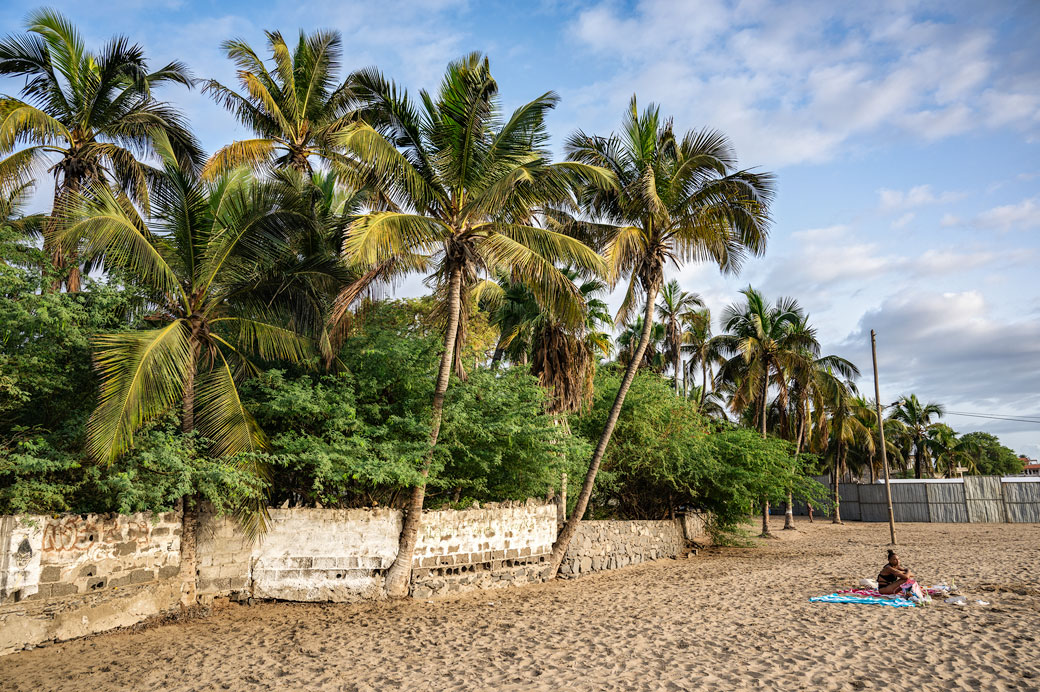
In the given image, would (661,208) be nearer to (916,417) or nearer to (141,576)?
(141,576)

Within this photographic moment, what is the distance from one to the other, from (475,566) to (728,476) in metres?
9.41

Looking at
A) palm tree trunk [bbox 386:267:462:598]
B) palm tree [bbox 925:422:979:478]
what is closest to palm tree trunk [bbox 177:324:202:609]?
palm tree trunk [bbox 386:267:462:598]

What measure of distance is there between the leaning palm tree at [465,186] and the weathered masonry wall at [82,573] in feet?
12.8

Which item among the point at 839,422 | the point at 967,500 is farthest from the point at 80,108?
the point at 967,500

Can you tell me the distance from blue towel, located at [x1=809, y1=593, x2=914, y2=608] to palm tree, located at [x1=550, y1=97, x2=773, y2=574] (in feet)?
18.6

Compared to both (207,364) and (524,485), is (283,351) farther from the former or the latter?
(524,485)

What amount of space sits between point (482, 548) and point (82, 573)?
282 inches

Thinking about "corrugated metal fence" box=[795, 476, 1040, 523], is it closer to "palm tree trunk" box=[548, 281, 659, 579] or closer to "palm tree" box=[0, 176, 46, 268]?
"palm tree trunk" box=[548, 281, 659, 579]

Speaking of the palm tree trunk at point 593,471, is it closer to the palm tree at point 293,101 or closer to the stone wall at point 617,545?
the stone wall at point 617,545

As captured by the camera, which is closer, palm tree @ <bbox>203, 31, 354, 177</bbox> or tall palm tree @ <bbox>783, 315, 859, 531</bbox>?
palm tree @ <bbox>203, 31, 354, 177</bbox>

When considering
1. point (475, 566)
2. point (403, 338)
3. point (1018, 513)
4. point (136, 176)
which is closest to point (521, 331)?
point (403, 338)

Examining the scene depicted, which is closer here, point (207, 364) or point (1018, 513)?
point (207, 364)

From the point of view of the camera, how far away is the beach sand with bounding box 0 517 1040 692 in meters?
7.61

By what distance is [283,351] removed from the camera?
37.8 ft
